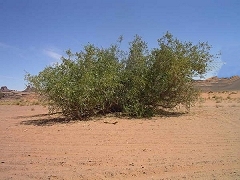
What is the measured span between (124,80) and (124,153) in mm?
10620

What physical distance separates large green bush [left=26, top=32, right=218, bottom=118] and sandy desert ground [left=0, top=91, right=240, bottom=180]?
13.6 feet

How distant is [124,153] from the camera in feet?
28.2

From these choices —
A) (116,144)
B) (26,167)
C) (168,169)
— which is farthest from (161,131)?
(26,167)

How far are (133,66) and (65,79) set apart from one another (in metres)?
4.68

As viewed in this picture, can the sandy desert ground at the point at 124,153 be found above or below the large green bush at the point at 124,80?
below

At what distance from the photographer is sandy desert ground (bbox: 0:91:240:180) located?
6.67 metres

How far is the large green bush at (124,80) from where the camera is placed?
1688 cm

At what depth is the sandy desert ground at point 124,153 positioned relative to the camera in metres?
6.67

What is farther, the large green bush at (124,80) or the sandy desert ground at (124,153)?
the large green bush at (124,80)

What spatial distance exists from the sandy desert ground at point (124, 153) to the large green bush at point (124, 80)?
414 cm

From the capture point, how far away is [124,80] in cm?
1894

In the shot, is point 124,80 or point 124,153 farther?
point 124,80

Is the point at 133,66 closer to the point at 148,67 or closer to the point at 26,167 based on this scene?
the point at 148,67

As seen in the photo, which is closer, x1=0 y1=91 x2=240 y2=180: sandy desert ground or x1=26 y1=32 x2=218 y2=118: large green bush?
x1=0 y1=91 x2=240 y2=180: sandy desert ground
